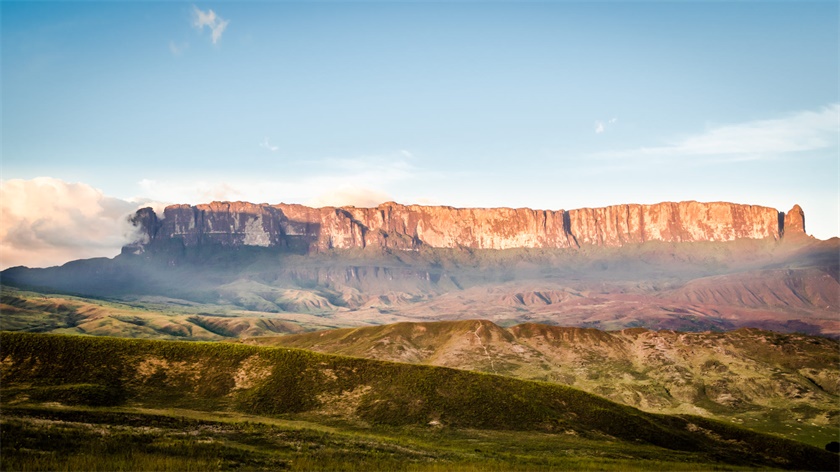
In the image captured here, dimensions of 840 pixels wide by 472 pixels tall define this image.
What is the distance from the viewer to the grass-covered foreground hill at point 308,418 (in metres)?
54.8

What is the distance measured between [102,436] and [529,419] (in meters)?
66.0

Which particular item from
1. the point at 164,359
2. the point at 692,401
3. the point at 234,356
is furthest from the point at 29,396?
the point at 692,401

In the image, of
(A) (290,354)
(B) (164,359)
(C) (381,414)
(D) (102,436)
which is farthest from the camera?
(A) (290,354)

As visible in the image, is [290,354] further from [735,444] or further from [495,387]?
[735,444]

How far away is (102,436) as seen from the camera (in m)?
53.7

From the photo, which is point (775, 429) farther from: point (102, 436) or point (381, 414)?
point (102, 436)

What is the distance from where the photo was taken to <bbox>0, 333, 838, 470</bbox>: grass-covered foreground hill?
54.8 meters

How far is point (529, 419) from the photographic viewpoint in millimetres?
98688

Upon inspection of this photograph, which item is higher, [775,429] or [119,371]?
[119,371]

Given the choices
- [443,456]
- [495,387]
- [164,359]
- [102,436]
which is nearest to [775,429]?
[495,387]

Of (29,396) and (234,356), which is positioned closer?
(29,396)

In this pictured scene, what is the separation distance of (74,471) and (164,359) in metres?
67.4

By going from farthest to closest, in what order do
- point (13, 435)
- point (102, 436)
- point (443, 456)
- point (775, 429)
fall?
point (775, 429)
point (443, 456)
point (102, 436)
point (13, 435)

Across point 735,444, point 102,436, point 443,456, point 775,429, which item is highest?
point 102,436
